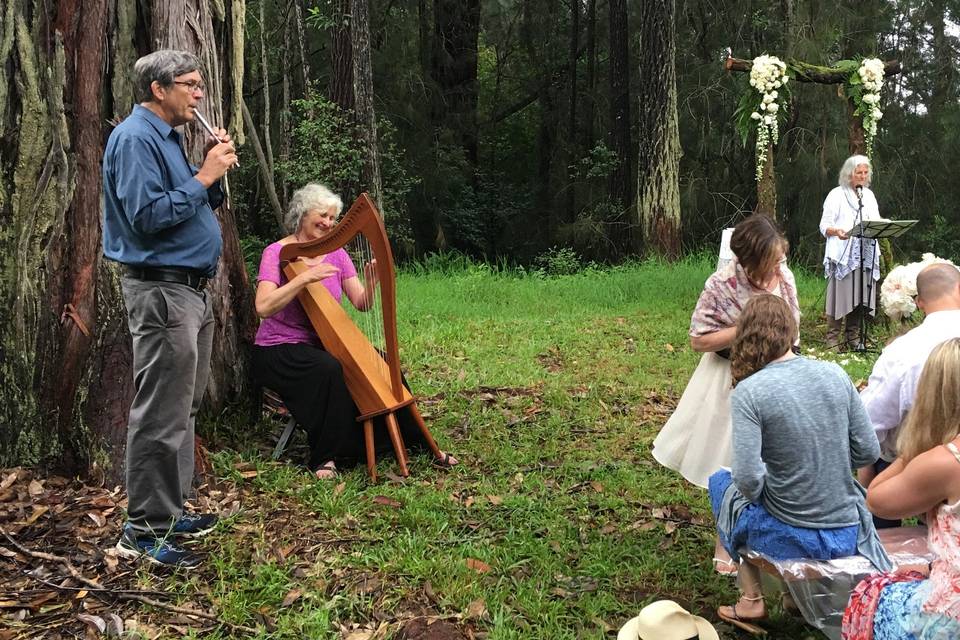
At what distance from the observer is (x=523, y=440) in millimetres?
5480

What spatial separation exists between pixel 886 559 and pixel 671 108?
11.1 metres

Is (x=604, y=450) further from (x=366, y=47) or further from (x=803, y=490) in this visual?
(x=366, y=47)

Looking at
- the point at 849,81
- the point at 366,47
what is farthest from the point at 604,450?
the point at 366,47

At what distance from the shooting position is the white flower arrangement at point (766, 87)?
8.68 meters

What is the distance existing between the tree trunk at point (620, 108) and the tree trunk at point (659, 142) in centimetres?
320

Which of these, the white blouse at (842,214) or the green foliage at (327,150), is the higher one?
the green foliage at (327,150)

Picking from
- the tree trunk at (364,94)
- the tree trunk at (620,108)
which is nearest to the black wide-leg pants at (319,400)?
the tree trunk at (364,94)

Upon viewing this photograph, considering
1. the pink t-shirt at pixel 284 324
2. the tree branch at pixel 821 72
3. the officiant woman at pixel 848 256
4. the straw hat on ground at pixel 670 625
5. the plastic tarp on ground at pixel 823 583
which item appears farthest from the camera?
the tree branch at pixel 821 72

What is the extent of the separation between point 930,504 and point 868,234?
19.3 ft

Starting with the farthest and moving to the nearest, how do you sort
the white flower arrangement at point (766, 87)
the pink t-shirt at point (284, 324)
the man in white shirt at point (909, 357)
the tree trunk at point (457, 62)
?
1. the tree trunk at point (457, 62)
2. the white flower arrangement at point (766, 87)
3. the pink t-shirt at point (284, 324)
4. the man in white shirt at point (909, 357)

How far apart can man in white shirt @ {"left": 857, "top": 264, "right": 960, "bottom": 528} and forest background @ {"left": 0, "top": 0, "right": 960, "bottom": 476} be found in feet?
10.4

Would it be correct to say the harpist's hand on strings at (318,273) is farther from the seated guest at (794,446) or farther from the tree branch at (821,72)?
the tree branch at (821,72)

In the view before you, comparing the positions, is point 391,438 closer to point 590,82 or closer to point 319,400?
point 319,400

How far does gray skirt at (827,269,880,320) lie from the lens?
8320 millimetres
